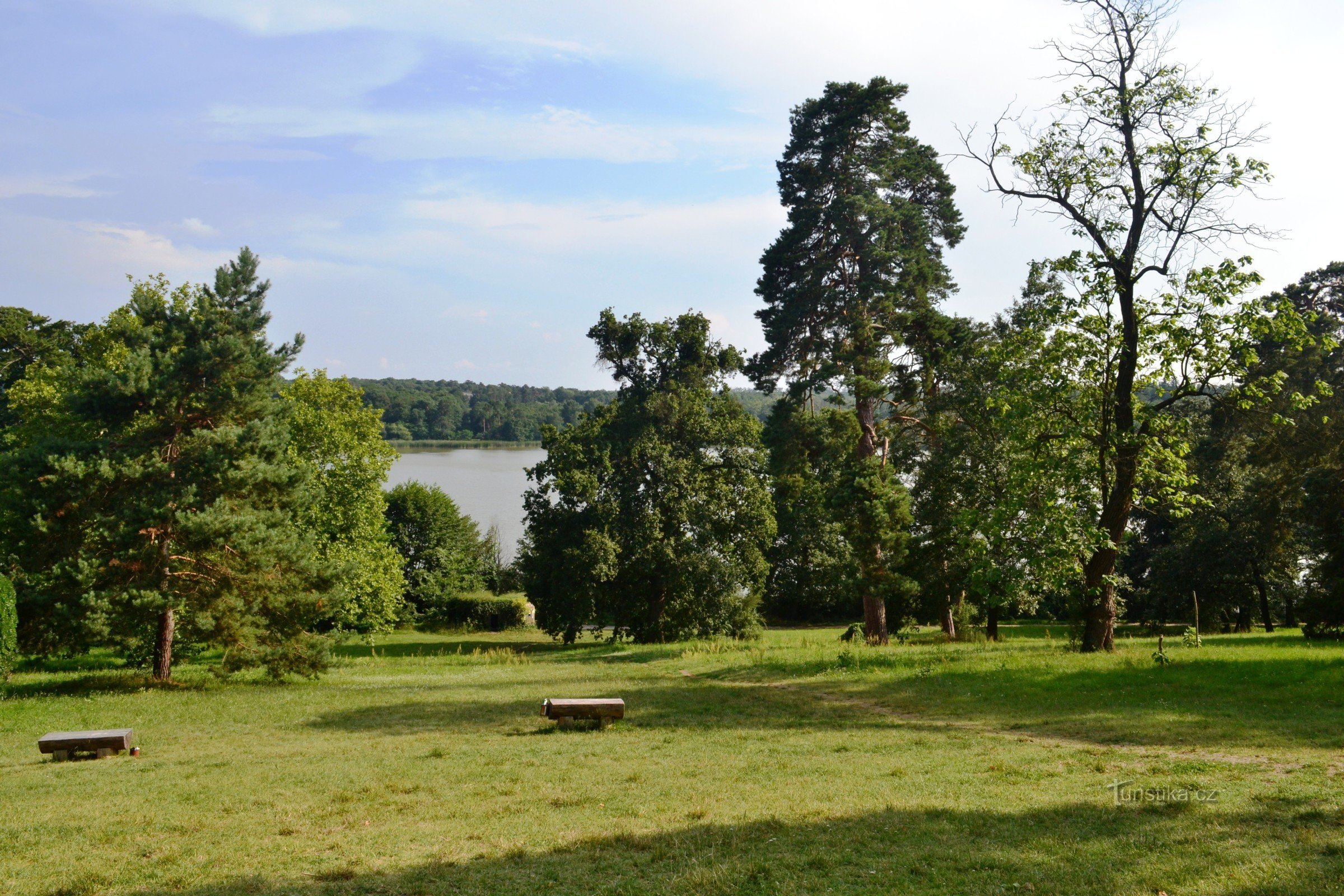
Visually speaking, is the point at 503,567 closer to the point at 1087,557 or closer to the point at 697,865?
the point at 1087,557

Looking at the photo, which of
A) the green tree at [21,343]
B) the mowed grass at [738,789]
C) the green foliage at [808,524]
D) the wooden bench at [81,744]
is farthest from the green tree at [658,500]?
A: the green tree at [21,343]

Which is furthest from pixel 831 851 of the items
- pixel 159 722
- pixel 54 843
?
pixel 159 722

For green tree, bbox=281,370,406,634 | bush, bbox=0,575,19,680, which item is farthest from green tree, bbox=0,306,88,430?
bush, bbox=0,575,19,680

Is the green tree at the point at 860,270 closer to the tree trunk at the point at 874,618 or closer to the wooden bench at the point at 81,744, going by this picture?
the tree trunk at the point at 874,618

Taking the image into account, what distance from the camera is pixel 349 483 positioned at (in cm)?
3622

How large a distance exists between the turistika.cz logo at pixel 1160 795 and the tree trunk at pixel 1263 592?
29.8m

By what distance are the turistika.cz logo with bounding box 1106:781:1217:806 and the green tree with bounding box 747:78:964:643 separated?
707 inches

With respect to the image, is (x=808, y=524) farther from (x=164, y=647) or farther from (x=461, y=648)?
(x=164, y=647)

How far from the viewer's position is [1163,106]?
18984mm

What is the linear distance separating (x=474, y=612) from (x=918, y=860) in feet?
150

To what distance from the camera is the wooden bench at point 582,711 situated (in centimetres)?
1423

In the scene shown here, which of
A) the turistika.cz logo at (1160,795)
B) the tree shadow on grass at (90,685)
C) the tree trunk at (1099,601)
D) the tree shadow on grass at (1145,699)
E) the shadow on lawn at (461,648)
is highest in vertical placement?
the tree trunk at (1099,601)

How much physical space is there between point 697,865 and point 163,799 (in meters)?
6.38

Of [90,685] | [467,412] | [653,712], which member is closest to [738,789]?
[653,712]
